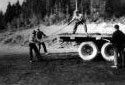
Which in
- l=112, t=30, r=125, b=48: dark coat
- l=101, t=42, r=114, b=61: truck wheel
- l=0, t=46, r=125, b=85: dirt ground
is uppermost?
l=112, t=30, r=125, b=48: dark coat

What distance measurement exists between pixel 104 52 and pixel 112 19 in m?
37.4

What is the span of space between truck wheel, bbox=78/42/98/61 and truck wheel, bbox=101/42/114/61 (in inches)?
17.9

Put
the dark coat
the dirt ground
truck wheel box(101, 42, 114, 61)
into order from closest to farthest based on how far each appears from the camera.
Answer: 1. the dirt ground
2. the dark coat
3. truck wheel box(101, 42, 114, 61)

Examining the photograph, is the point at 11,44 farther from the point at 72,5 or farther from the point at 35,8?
the point at 35,8

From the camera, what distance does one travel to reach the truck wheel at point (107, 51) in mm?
13484

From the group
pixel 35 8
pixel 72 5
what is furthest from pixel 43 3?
pixel 72 5

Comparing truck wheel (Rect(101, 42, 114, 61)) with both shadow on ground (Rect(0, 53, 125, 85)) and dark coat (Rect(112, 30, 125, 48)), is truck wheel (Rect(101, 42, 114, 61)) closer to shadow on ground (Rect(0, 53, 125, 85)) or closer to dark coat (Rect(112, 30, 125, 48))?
shadow on ground (Rect(0, 53, 125, 85))

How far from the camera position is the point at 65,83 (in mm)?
8859

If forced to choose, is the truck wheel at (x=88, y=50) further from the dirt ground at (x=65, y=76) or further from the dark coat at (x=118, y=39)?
the dark coat at (x=118, y=39)

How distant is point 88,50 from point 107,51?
1167 millimetres

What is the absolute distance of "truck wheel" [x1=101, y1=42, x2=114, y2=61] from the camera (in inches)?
531

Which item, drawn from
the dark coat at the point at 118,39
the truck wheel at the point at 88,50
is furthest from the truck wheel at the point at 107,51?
the dark coat at the point at 118,39

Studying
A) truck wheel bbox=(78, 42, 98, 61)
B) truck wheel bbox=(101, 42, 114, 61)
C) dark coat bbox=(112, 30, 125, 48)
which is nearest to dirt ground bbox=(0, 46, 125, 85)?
dark coat bbox=(112, 30, 125, 48)

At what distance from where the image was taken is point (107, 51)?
13.5 meters
